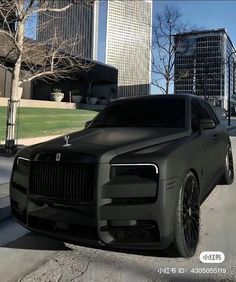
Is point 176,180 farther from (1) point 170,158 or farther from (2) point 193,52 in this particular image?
(2) point 193,52

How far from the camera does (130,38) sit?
1307 inches

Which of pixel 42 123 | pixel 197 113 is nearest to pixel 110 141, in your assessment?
pixel 197 113

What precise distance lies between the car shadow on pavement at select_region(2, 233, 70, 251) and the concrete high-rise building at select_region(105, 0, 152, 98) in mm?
19757

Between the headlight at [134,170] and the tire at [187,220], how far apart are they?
0.46 m

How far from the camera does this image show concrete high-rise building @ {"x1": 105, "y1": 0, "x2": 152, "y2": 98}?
93.1 feet

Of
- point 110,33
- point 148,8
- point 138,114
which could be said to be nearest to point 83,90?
point 110,33

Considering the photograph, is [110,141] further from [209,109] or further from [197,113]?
[209,109]

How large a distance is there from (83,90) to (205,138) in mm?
33838

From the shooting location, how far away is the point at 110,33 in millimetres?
31906

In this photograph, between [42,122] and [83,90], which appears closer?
[42,122]

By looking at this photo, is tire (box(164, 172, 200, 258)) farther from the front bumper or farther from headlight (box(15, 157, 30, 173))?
headlight (box(15, 157, 30, 173))

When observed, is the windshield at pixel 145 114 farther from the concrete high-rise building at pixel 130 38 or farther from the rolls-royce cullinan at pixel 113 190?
the concrete high-rise building at pixel 130 38

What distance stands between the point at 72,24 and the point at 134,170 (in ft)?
45.3

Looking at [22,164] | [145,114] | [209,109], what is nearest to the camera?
[22,164]
